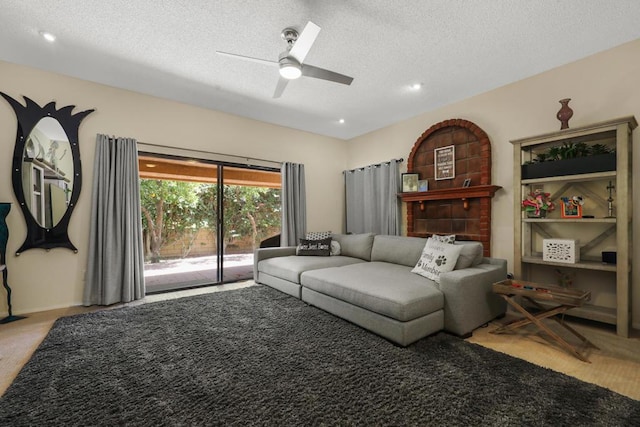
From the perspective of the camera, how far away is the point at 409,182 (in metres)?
4.23

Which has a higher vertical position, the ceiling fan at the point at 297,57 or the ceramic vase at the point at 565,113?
the ceiling fan at the point at 297,57

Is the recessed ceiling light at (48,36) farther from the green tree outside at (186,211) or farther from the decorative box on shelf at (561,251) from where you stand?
the decorative box on shelf at (561,251)

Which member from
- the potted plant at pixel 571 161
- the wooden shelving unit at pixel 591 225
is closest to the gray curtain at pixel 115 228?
the wooden shelving unit at pixel 591 225

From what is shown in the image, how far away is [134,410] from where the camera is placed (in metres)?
1.48

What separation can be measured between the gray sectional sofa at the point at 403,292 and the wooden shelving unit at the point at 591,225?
0.49m

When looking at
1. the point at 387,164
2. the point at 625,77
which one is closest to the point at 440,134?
the point at 387,164

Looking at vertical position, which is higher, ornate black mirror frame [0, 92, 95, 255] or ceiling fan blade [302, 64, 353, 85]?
ceiling fan blade [302, 64, 353, 85]

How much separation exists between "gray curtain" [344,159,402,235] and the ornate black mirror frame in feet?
13.0

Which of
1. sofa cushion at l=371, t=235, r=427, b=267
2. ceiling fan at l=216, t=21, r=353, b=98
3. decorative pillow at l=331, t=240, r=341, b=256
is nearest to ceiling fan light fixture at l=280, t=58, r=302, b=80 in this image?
ceiling fan at l=216, t=21, r=353, b=98

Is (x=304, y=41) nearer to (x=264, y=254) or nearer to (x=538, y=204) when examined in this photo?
(x=538, y=204)

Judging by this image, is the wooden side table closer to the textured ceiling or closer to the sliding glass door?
the textured ceiling

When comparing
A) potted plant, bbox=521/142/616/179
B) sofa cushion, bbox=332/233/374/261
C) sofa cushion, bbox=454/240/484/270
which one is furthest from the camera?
sofa cushion, bbox=332/233/374/261

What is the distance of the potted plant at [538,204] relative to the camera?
2.82m

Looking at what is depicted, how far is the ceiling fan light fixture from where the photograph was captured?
88.2 inches
